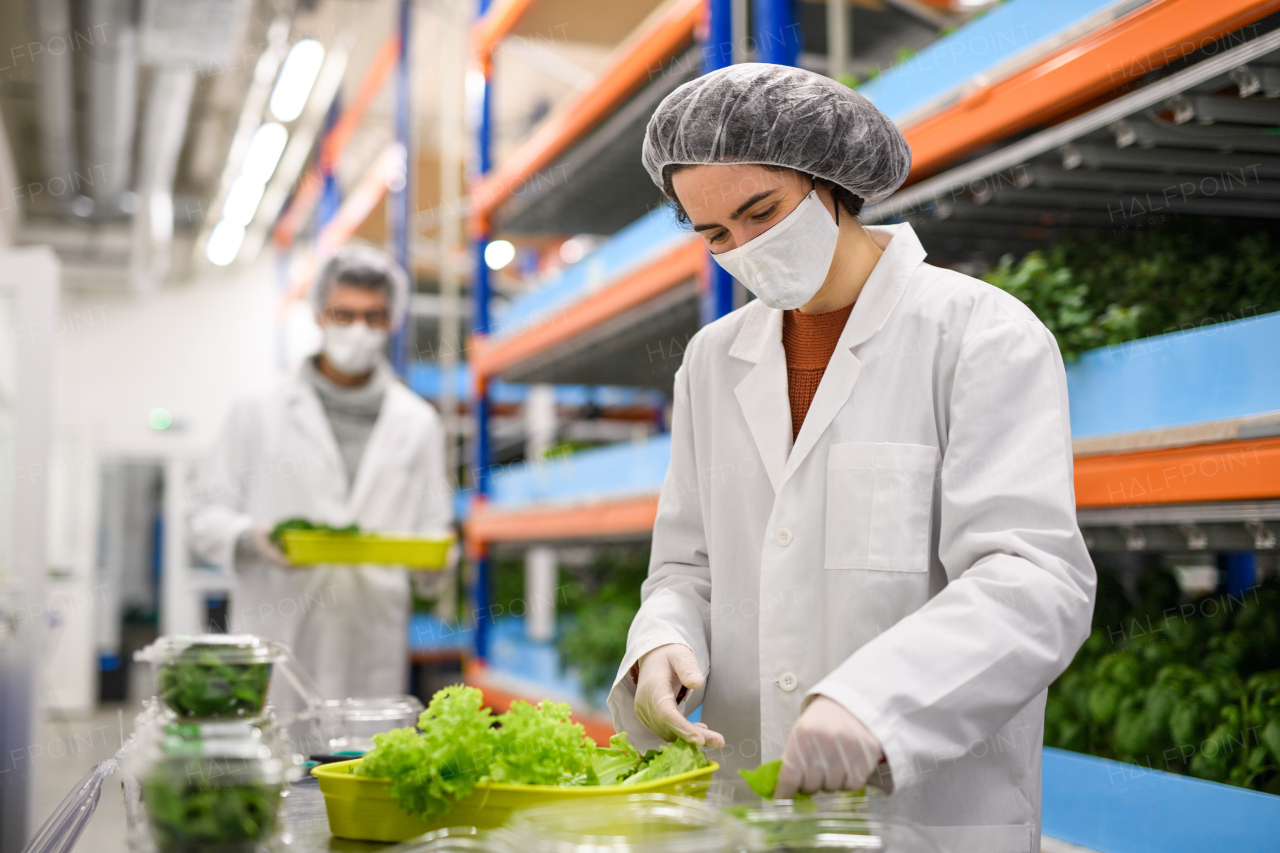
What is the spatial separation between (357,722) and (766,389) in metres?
A: 0.87

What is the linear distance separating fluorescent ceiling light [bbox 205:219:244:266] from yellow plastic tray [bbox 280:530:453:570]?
7732mm

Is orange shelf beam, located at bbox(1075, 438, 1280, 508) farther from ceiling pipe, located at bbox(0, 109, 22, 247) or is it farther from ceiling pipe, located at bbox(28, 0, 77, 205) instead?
ceiling pipe, located at bbox(0, 109, 22, 247)

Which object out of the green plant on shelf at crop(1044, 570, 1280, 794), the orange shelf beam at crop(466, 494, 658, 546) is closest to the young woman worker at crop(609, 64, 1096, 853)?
the green plant on shelf at crop(1044, 570, 1280, 794)

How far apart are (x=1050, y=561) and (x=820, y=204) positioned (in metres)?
0.61

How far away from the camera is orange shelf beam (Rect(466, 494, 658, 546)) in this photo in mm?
4030

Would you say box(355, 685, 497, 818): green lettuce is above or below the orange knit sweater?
below

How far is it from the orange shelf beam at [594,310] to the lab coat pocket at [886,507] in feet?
6.47

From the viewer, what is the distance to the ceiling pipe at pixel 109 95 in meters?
5.93

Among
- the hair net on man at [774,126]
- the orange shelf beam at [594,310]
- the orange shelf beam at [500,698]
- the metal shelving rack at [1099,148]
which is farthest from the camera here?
the orange shelf beam at [500,698]

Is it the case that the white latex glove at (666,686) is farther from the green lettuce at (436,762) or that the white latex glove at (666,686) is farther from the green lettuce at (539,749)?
→ the green lettuce at (436,762)

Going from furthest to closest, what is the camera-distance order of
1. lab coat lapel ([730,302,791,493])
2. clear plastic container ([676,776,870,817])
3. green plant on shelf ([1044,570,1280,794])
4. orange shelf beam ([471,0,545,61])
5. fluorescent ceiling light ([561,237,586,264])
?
fluorescent ceiling light ([561,237,586,264]) < orange shelf beam ([471,0,545,61]) < green plant on shelf ([1044,570,1280,794]) < lab coat lapel ([730,302,791,493]) < clear plastic container ([676,776,870,817])

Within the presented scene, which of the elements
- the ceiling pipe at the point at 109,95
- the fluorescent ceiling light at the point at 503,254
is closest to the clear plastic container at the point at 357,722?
the ceiling pipe at the point at 109,95

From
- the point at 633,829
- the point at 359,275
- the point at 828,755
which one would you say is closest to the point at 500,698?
the point at 359,275

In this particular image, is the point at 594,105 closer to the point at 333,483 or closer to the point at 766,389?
the point at 333,483
